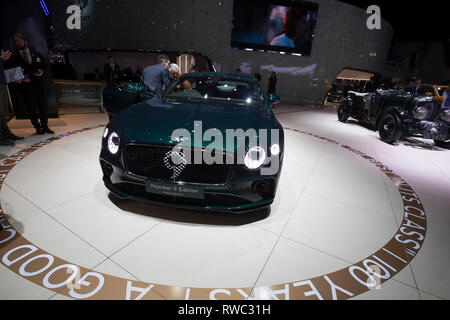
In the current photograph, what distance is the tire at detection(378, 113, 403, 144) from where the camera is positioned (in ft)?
18.1

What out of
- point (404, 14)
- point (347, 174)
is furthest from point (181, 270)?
point (404, 14)

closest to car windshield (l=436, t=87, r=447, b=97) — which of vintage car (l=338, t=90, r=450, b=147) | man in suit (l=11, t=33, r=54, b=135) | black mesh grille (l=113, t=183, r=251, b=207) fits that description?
vintage car (l=338, t=90, r=450, b=147)

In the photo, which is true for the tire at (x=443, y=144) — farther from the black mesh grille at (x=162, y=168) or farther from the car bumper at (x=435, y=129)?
the black mesh grille at (x=162, y=168)

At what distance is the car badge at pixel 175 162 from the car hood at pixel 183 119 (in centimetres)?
9

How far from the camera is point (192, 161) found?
6.05 ft

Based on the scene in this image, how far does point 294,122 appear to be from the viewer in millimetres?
7742

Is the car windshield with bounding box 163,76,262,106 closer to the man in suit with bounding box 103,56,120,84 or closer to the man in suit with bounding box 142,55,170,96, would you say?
the man in suit with bounding box 142,55,170,96

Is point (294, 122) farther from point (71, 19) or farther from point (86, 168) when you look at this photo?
point (71, 19)

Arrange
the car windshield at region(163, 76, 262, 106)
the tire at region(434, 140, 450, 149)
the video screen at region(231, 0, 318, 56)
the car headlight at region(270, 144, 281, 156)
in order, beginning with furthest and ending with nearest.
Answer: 1. the video screen at region(231, 0, 318, 56)
2. the tire at region(434, 140, 450, 149)
3. the car windshield at region(163, 76, 262, 106)
4. the car headlight at region(270, 144, 281, 156)

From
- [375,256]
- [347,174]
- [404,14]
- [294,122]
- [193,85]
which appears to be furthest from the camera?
[404,14]

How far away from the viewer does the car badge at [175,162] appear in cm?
184

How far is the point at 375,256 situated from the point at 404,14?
18.2 meters

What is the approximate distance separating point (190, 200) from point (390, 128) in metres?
5.96

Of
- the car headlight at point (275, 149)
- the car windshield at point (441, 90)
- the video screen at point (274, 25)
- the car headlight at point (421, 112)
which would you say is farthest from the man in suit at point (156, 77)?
the video screen at point (274, 25)
